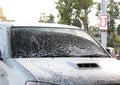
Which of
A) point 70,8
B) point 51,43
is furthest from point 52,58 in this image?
point 70,8

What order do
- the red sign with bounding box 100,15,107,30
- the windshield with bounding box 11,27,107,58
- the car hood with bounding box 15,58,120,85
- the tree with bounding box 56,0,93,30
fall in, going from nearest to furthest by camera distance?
1. the car hood with bounding box 15,58,120,85
2. the windshield with bounding box 11,27,107,58
3. the red sign with bounding box 100,15,107,30
4. the tree with bounding box 56,0,93,30

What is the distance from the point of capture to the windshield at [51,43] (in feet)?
19.2

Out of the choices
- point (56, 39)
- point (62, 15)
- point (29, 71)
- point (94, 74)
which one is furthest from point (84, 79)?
point (62, 15)

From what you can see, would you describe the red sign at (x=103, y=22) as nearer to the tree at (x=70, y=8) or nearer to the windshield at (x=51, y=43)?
the windshield at (x=51, y=43)

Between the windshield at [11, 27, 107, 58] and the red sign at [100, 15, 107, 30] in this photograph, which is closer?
the windshield at [11, 27, 107, 58]

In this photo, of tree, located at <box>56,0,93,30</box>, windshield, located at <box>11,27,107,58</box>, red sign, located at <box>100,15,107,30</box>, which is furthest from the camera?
tree, located at <box>56,0,93,30</box>

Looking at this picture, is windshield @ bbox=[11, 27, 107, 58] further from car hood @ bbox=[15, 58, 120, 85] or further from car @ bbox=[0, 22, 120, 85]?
car hood @ bbox=[15, 58, 120, 85]

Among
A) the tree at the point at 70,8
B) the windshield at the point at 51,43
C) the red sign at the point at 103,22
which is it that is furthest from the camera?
the tree at the point at 70,8

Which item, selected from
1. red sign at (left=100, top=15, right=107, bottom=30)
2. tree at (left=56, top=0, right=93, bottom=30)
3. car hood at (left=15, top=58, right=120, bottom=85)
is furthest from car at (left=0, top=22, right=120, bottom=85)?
tree at (left=56, top=0, right=93, bottom=30)

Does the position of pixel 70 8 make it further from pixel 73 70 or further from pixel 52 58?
pixel 73 70

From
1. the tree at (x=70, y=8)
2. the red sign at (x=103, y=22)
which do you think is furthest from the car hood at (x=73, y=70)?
the tree at (x=70, y=8)

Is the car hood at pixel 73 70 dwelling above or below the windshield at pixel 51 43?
below

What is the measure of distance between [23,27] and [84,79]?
1.77 metres

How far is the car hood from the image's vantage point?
4.87 metres
